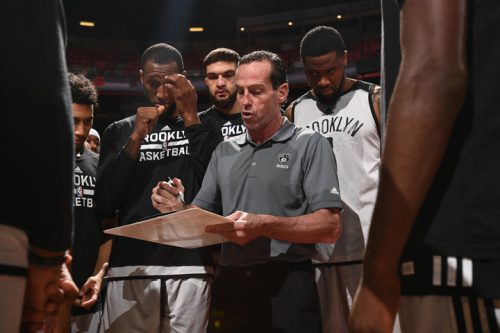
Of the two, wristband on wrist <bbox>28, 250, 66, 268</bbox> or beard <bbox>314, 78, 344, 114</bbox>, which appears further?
beard <bbox>314, 78, 344, 114</bbox>

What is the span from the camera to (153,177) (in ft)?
11.2

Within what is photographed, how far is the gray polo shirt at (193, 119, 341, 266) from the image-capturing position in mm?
2652

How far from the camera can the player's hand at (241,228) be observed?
2.40 m

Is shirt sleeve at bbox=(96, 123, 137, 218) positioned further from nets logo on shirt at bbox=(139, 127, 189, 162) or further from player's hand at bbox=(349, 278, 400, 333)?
player's hand at bbox=(349, 278, 400, 333)

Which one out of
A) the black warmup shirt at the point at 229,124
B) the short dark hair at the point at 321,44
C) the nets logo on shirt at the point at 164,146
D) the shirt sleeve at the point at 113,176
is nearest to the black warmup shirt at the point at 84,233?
Answer: the shirt sleeve at the point at 113,176

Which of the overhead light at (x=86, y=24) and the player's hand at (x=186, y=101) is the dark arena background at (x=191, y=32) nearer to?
the overhead light at (x=86, y=24)

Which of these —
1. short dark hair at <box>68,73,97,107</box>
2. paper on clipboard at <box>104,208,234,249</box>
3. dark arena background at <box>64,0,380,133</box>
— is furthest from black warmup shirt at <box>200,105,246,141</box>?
dark arena background at <box>64,0,380,133</box>

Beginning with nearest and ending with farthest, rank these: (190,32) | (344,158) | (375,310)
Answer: (375,310) < (344,158) < (190,32)

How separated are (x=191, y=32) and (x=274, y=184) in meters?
22.8

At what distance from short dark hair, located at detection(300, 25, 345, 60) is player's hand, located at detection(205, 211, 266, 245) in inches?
66.0

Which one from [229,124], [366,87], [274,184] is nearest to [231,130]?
[229,124]

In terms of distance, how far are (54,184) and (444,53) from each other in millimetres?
889

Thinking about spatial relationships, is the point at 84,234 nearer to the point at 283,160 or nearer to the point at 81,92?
the point at 81,92

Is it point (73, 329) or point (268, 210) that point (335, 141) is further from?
point (73, 329)
